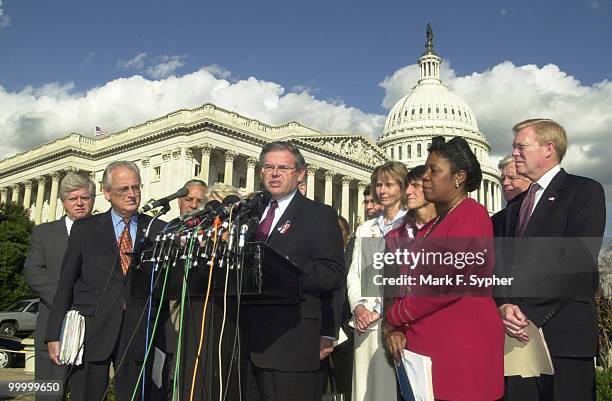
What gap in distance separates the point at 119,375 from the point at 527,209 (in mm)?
4038

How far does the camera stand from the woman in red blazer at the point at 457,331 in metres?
3.82

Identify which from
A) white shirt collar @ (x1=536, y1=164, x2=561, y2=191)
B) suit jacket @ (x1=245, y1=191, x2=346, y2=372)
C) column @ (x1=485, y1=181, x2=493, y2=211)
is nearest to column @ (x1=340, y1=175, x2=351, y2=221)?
column @ (x1=485, y1=181, x2=493, y2=211)

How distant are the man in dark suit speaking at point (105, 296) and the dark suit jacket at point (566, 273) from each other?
343 centimetres

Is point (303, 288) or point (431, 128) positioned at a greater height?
point (431, 128)

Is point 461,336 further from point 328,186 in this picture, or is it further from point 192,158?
point 328,186

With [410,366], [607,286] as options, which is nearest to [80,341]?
[410,366]

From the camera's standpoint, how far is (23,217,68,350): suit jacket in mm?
6785

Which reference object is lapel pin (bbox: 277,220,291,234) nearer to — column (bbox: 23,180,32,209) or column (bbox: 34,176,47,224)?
column (bbox: 34,176,47,224)

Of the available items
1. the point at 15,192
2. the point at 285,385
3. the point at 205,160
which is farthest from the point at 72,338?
the point at 15,192

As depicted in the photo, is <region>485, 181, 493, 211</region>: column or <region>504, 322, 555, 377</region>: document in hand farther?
<region>485, 181, 493, 211</region>: column

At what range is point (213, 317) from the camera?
15.1 feet

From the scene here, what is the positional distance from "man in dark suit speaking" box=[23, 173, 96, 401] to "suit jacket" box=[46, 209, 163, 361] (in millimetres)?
1182

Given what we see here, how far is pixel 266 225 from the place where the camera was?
5.26 meters

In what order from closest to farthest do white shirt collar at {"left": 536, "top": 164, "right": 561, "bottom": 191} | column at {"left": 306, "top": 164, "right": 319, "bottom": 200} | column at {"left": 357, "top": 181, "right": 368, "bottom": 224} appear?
white shirt collar at {"left": 536, "top": 164, "right": 561, "bottom": 191}, column at {"left": 306, "top": 164, "right": 319, "bottom": 200}, column at {"left": 357, "top": 181, "right": 368, "bottom": 224}
